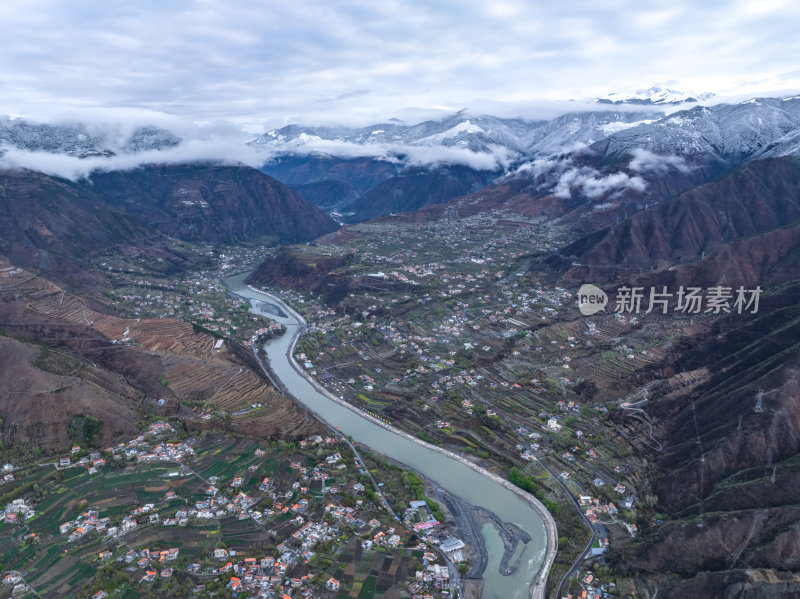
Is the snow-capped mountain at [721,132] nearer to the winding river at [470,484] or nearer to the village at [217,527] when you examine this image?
the winding river at [470,484]

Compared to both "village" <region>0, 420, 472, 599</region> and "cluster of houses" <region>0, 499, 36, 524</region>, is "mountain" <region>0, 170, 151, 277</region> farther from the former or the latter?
"cluster of houses" <region>0, 499, 36, 524</region>

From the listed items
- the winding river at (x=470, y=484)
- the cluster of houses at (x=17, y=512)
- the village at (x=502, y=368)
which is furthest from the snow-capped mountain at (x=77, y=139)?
the cluster of houses at (x=17, y=512)

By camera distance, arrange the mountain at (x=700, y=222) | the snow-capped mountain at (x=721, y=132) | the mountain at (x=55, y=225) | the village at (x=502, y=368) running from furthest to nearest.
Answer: the snow-capped mountain at (x=721, y=132) → the mountain at (x=55, y=225) → the mountain at (x=700, y=222) → the village at (x=502, y=368)

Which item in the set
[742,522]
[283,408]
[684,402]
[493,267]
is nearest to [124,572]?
[283,408]

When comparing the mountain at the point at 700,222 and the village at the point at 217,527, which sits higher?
the mountain at the point at 700,222

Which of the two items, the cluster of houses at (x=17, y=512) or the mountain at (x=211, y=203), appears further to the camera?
the mountain at (x=211, y=203)

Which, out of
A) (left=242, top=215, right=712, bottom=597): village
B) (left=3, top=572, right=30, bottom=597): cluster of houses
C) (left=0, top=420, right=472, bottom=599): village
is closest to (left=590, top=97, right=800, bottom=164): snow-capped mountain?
(left=242, top=215, right=712, bottom=597): village
